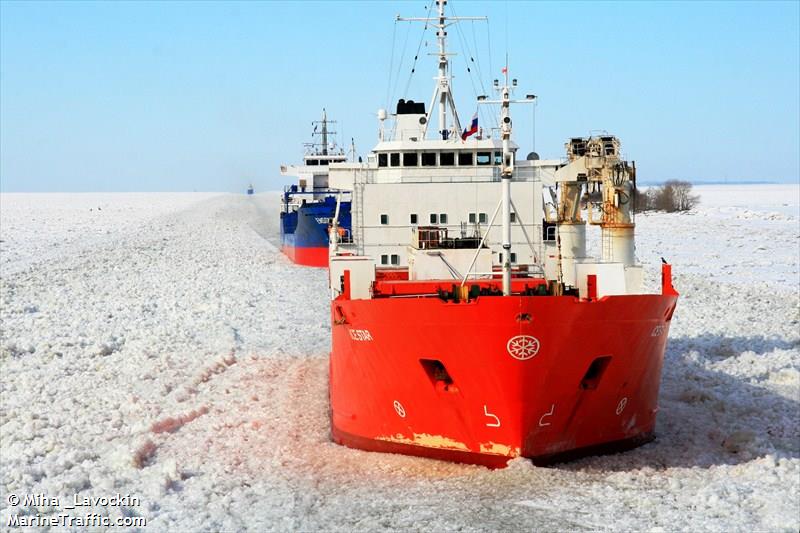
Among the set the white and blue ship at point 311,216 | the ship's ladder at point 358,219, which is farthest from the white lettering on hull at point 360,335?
the white and blue ship at point 311,216

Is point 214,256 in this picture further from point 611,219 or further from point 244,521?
point 244,521

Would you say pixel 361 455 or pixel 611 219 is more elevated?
pixel 611 219

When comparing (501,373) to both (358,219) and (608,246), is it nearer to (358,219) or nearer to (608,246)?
(608,246)

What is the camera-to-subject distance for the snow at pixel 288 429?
10.7 metres

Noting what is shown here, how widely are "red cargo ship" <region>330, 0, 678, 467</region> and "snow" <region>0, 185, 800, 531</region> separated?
0.40 metres

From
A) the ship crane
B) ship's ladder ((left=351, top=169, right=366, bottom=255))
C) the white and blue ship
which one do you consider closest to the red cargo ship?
the ship crane

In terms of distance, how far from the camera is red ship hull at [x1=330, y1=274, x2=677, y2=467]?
11.7 m

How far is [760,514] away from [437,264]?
6.79 meters

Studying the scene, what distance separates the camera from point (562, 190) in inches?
738

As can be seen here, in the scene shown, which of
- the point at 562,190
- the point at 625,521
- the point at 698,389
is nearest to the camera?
the point at 625,521

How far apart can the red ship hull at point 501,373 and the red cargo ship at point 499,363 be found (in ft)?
0.05

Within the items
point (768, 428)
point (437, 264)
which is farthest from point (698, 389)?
point (437, 264)

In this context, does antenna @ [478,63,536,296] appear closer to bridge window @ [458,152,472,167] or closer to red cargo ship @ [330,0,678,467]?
red cargo ship @ [330,0,678,467]

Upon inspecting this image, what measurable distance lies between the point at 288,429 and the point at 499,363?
4.41 meters
